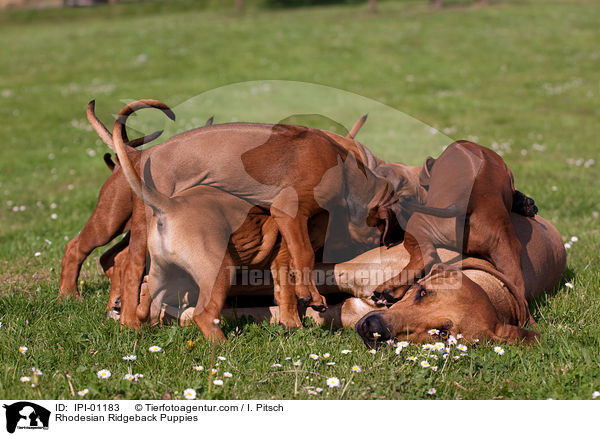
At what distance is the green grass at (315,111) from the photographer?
3.31 metres

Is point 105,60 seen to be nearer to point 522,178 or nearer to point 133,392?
point 522,178

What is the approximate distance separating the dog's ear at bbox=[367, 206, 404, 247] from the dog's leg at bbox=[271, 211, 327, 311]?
1.82ft

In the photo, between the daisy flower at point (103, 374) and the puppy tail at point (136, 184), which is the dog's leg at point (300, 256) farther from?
the daisy flower at point (103, 374)

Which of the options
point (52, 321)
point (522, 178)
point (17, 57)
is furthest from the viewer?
point (17, 57)

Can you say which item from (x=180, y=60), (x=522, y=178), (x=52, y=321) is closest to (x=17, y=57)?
(x=180, y=60)

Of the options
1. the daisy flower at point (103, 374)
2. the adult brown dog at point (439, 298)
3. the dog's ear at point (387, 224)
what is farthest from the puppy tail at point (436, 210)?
the daisy flower at point (103, 374)

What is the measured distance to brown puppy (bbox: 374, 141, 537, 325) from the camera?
3795 mm

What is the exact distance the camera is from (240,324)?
13.2 feet

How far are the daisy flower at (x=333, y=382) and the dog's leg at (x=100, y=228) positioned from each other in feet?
6.38

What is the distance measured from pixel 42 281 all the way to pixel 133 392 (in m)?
2.32

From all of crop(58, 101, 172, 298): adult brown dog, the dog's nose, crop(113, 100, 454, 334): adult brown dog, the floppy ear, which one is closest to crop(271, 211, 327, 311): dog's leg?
crop(113, 100, 454, 334): adult brown dog

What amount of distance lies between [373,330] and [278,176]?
1010 mm

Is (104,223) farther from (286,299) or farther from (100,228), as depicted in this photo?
(286,299)
